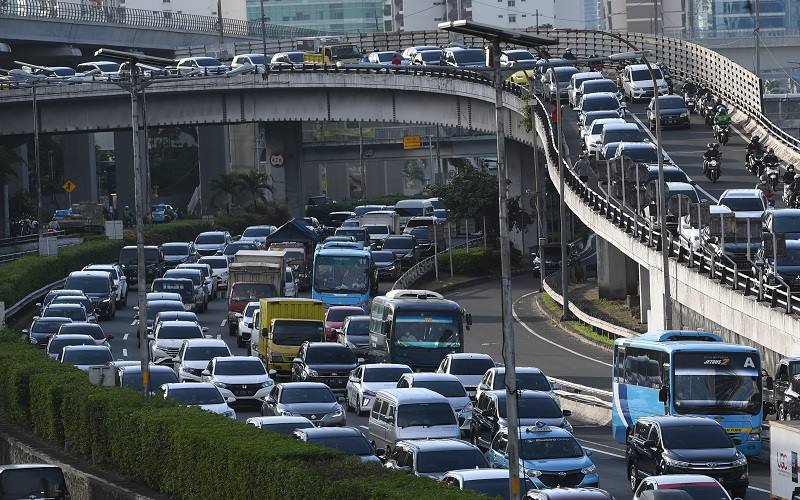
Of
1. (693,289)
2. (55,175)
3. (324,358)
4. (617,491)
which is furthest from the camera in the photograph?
(55,175)

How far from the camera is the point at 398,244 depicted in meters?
85.2

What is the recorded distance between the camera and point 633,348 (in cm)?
3612

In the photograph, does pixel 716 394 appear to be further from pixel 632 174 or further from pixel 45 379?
pixel 632 174

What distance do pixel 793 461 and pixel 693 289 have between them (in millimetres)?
23678

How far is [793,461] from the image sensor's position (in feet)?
84.1

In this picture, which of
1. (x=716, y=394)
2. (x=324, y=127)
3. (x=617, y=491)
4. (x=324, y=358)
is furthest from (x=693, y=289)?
(x=324, y=127)

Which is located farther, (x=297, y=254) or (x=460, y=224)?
(x=460, y=224)

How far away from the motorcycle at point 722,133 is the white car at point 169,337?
36519 millimetres

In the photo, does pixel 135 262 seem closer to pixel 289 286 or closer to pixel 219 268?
pixel 219 268

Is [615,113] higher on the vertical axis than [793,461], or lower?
higher

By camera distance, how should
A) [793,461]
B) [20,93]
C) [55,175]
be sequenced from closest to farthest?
[793,461] → [20,93] → [55,175]

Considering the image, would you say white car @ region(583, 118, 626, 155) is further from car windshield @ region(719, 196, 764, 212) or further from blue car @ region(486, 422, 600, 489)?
blue car @ region(486, 422, 600, 489)

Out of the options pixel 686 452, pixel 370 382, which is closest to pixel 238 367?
pixel 370 382

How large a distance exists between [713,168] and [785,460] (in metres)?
42.3
